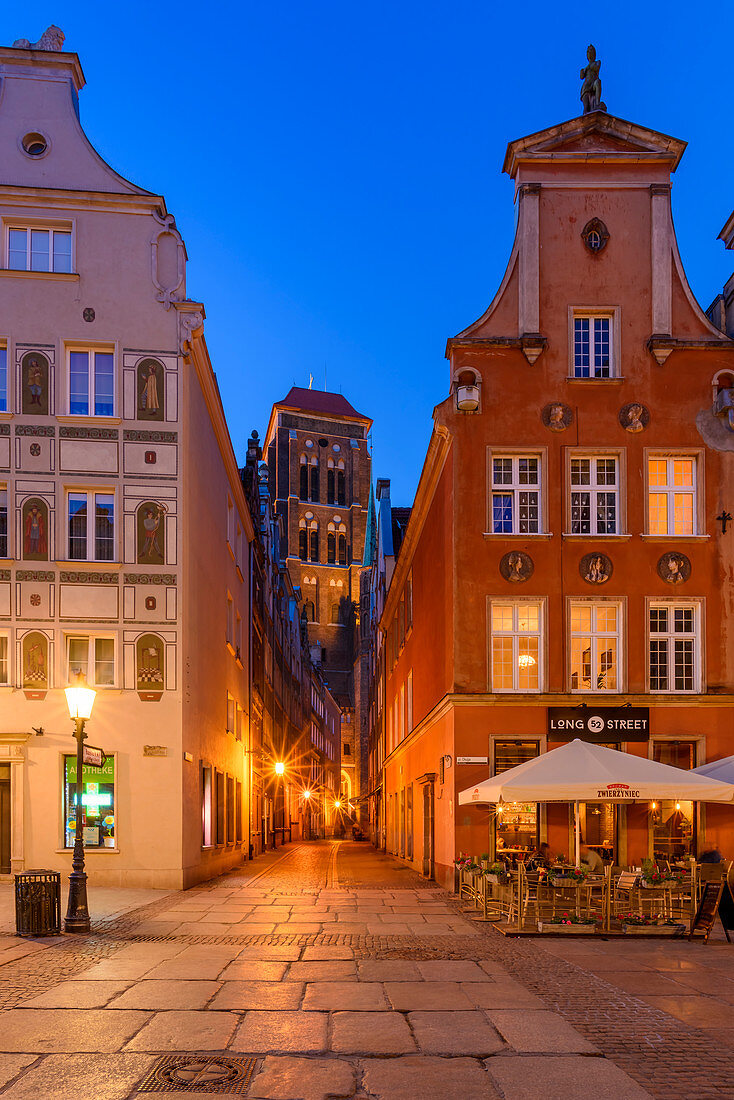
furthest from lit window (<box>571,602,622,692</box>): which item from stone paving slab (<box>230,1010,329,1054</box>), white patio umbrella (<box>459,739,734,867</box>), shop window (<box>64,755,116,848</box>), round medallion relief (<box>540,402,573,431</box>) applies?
stone paving slab (<box>230,1010,329,1054</box>)

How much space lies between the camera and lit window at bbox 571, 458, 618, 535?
80.9 ft

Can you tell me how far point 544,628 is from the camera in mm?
24125

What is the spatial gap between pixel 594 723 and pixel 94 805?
1083 cm

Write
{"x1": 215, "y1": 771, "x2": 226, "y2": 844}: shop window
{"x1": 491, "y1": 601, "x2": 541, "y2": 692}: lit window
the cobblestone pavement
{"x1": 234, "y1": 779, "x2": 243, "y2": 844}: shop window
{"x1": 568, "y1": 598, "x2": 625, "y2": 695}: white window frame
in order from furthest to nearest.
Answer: {"x1": 234, "y1": 779, "x2": 243, "y2": 844}: shop window → {"x1": 215, "y1": 771, "x2": 226, "y2": 844}: shop window → {"x1": 568, "y1": 598, "x2": 625, "y2": 695}: white window frame → {"x1": 491, "y1": 601, "x2": 541, "y2": 692}: lit window → the cobblestone pavement

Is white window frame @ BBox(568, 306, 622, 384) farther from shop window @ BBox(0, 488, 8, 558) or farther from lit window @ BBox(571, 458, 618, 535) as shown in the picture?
shop window @ BBox(0, 488, 8, 558)

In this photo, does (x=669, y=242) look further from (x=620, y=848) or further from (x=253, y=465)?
(x=253, y=465)

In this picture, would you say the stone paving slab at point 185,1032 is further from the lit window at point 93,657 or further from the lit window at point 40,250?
the lit window at point 40,250

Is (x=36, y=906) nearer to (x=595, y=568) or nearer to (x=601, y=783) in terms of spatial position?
(x=601, y=783)

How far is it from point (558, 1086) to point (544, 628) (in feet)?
55.4

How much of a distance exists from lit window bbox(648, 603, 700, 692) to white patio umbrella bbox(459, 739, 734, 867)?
259 inches

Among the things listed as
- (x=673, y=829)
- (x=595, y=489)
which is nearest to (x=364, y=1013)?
(x=673, y=829)

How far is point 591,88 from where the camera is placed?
27.0 m

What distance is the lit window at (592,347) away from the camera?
2523 centimetres

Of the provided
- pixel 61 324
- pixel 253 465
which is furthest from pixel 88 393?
pixel 253 465
